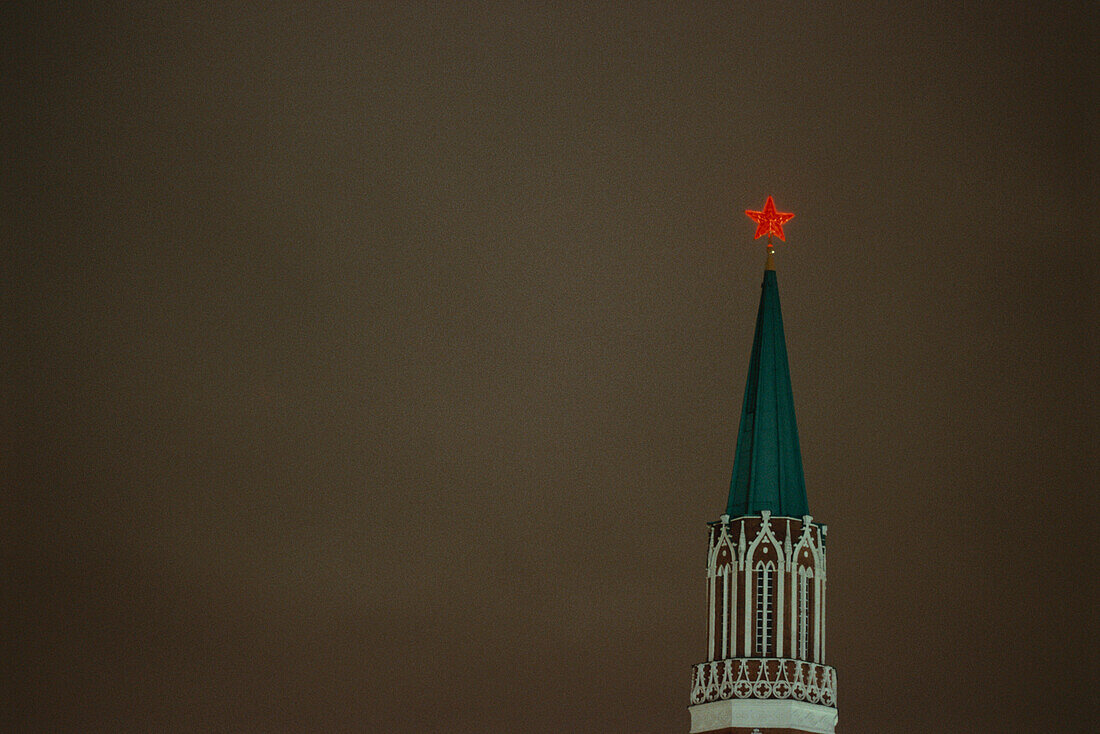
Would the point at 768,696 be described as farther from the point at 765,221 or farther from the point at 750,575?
the point at 765,221

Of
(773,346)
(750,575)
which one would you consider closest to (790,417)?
(773,346)

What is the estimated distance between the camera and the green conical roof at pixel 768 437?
7988cm

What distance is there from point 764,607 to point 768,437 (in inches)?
353

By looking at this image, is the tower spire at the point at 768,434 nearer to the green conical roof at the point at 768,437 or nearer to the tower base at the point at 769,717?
the green conical roof at the point at 768,437

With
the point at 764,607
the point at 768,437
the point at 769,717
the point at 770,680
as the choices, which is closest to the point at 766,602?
the point at 764,607

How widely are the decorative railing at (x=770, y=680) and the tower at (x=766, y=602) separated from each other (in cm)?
5

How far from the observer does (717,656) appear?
77.6 m

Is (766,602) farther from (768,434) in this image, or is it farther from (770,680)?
(768,434)

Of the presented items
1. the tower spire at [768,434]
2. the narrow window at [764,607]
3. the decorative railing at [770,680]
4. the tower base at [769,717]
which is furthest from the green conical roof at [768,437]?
the tower base at [769,717]

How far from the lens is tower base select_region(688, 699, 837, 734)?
244 ft

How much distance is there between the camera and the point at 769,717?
7450cm

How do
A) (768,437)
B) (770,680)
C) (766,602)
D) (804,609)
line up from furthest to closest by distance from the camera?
(768,437), (804,609), (766,602), (770,680)

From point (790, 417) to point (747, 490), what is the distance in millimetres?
4953

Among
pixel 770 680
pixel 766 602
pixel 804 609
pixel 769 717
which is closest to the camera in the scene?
pixel 769 717
